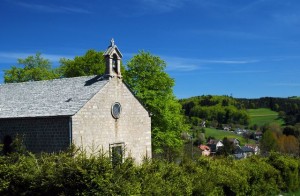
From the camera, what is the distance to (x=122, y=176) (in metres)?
16.0

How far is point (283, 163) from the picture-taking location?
29.2m

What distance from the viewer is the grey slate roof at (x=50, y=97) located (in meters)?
26.9

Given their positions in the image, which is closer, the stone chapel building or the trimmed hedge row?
the trimmed hedge row

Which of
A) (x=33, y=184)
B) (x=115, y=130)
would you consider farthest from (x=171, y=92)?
(x=33, y=184)

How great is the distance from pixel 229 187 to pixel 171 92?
Answer: 22.9m

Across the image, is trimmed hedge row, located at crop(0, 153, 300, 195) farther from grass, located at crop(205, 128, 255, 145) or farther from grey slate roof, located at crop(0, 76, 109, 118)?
grass, located at crop(205, 128, 255, 145)

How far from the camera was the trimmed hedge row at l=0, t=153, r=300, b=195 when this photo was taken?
1562 centimetres

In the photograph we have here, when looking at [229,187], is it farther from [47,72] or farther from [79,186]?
[47,72]

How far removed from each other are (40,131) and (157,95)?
18388 mm

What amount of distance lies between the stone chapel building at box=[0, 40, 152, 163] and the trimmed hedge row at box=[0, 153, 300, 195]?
18.3ft

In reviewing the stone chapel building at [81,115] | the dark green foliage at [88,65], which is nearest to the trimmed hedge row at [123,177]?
the stone chapel building at [81,115]

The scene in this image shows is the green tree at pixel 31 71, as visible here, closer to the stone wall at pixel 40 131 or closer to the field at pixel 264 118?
the stone wall at pixel 40 131

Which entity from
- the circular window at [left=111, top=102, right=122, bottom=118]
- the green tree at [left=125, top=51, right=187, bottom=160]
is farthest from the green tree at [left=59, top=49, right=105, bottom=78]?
the circular window at [left=111, top=102, right=122, bottom=118]

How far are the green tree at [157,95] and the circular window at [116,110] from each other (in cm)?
1181
